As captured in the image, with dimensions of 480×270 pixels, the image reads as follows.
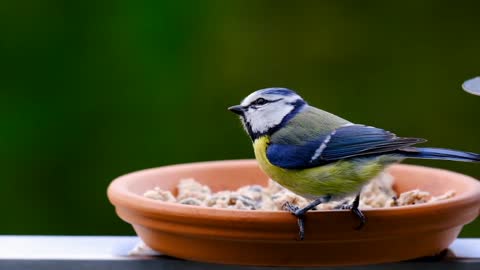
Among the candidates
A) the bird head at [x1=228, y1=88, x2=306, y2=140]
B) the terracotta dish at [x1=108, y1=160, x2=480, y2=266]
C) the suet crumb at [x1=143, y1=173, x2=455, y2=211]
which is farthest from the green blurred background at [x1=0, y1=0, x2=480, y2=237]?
the terracotta dish at [x1=108, y1=160, x2=480, y2=266]

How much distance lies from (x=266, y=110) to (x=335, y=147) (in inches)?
8.5

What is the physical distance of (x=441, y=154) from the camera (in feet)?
7.14

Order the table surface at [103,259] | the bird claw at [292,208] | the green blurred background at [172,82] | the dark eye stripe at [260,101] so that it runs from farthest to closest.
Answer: the green blurred background at [172,82] < the dark eye stripe at [260,101] < the table surface at [103,259] < the bird claw at [292,208]

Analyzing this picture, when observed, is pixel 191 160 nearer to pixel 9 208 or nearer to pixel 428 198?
pixel 9 208

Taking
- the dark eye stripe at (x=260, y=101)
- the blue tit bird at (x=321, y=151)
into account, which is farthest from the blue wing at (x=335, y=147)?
the dark eye stripe at (x=260, y=101)

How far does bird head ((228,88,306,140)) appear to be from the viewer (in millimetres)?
2375

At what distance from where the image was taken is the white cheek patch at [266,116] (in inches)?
93.7

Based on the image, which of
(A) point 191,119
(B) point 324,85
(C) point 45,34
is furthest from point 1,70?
(B) point 324,85

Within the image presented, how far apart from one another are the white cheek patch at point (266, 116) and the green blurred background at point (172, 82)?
41.0 inches

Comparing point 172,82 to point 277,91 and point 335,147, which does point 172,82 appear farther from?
point 335,147

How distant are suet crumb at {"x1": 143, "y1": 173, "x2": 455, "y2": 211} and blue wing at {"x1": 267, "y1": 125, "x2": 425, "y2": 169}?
124mm

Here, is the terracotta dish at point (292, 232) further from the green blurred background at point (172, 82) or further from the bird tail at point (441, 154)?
the green blurred background at point (172, 82)

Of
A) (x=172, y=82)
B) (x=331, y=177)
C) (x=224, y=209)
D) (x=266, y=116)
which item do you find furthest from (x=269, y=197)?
(x=172, y=82)

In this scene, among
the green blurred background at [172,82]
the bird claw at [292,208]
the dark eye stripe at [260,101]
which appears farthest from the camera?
the green blurred background at [172,82]
